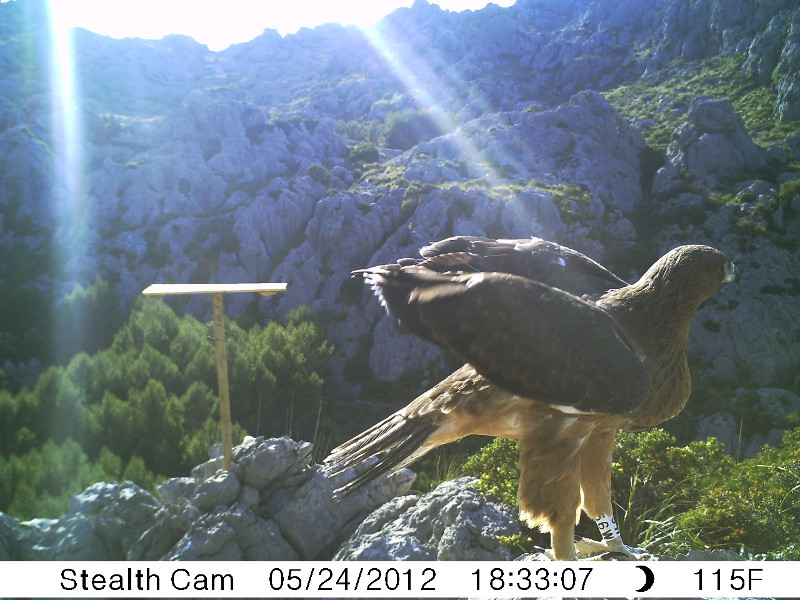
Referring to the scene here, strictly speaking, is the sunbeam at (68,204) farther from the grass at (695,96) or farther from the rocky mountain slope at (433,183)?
the grass at (695,96)

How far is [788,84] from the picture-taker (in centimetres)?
3288

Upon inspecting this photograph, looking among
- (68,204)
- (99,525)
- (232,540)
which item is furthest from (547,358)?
(68,204)

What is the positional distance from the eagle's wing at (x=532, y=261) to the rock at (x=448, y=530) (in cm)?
191

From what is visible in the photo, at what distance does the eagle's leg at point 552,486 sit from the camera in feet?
8.07

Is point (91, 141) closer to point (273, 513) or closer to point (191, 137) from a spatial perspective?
point (191, 137)

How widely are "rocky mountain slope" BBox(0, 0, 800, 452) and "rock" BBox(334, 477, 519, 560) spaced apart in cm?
1835

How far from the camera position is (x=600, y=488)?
2.84 m

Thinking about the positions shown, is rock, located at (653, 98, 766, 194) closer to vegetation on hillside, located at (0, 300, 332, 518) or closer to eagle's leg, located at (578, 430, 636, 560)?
vegetation on hillside, located at (0, 300, 332, 518)

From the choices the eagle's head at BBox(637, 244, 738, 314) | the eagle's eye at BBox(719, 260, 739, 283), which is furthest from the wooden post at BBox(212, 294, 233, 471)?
the eagle's eye at BBox(719, 260, 739, 283)

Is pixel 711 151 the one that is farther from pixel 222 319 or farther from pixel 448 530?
pixel 448 530

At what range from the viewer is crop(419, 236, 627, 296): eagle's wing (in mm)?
2889

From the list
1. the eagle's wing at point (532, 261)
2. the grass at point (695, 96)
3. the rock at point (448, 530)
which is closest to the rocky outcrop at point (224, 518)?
the rock at point (448, 530)

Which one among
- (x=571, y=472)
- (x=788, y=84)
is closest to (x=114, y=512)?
(x=571, y=472)

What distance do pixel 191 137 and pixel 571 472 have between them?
140 ft
